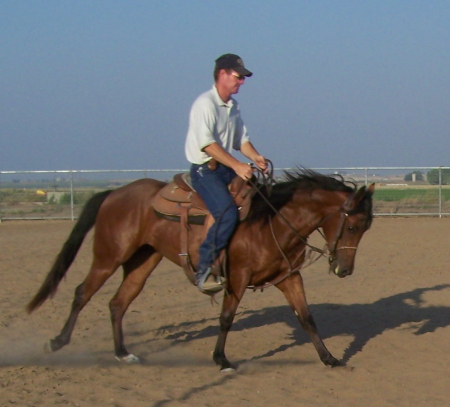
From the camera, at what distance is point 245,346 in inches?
281

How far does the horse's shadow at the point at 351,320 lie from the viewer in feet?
24.8

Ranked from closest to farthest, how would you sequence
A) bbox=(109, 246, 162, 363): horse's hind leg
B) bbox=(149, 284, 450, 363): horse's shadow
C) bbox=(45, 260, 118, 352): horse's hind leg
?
bbox=(45, 260, 118, 352): horse's hind leg
bbox=(109, 246, 162, 363): horse's hind leg
bbox=(149, 284, 450, 363): horse's shadow

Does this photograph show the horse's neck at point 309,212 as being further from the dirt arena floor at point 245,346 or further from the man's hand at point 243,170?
the dirt arena floor at point 245,346

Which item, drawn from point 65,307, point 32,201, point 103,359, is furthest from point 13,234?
point 103,359

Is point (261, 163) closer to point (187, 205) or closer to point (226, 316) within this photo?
point (187, 205)

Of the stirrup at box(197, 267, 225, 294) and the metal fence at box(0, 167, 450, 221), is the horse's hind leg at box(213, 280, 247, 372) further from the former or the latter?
the metal fence at box(0, 167, 450, 221)

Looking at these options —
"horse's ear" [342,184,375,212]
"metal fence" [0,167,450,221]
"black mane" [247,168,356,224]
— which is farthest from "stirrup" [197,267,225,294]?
"metal fence" [0,167,450,221]

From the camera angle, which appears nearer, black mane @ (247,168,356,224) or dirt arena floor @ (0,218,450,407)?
dirt arena floor @ (0,218,450,407)

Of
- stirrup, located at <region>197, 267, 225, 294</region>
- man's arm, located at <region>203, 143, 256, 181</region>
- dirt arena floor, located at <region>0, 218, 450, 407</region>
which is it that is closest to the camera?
dirt arena floor, located at <region>0, 218, 450, 407</region>

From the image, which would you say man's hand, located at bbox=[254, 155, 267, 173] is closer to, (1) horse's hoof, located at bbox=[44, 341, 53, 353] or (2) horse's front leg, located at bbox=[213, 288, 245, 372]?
(2) horse's front leg, located at bbox=[213, 288, 245, 372]

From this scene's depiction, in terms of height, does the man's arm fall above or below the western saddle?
above

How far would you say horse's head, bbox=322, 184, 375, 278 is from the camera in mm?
6023

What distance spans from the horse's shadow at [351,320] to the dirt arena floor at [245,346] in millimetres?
14

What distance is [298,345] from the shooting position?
7.13 metres
